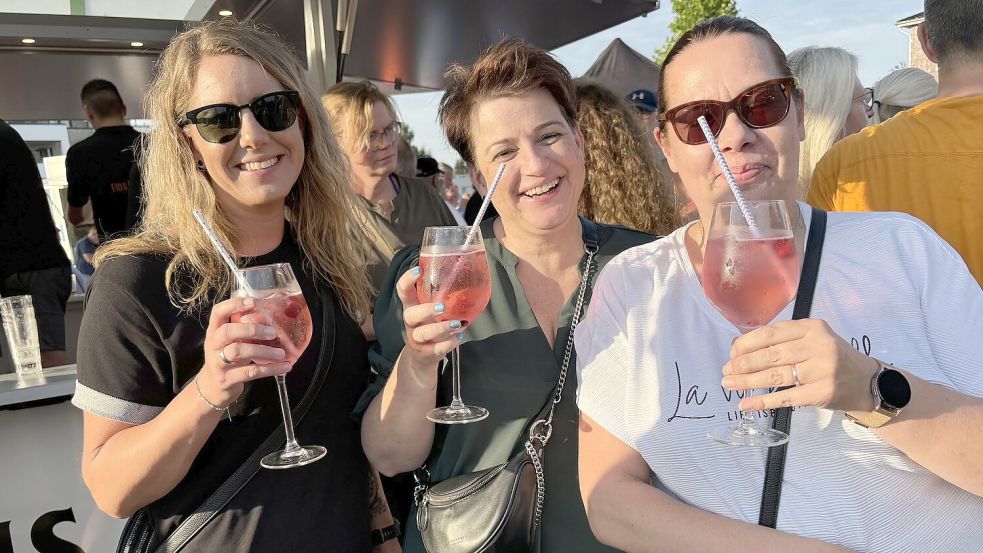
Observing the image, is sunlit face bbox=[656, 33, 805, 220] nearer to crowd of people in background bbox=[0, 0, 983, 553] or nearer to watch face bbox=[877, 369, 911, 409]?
crowd of people in background bbox=[0, 0, 983, 553]

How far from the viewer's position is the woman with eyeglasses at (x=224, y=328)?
65.3 inches

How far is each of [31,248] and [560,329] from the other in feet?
→ 13.1

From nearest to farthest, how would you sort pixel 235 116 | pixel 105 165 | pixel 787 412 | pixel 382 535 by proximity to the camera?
pixel 787 412, pixel 235 116, pixel 382 535, pixel 105 165

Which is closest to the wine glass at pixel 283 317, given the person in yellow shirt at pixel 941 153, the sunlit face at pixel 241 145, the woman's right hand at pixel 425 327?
the woman's right hand at pixel 425 327

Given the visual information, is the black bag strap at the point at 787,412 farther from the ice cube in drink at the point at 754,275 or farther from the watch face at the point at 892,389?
the watch face at the point at 892,389

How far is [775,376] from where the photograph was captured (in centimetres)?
124

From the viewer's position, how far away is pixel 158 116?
2059mm

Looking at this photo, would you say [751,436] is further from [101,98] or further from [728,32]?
[101,98]

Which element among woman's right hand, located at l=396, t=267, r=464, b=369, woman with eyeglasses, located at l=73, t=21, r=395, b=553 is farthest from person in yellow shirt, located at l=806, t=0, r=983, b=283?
woman with eyeglasses, located at l=73, t=21, r=395, b=553

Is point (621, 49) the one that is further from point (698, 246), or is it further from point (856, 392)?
point (856, 392)

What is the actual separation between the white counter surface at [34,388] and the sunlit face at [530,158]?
227 cm

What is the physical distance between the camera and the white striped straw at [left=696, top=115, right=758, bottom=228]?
1430mm

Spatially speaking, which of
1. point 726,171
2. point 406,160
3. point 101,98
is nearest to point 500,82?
point 726,171

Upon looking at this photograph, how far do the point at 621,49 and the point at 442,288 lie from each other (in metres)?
8.06
